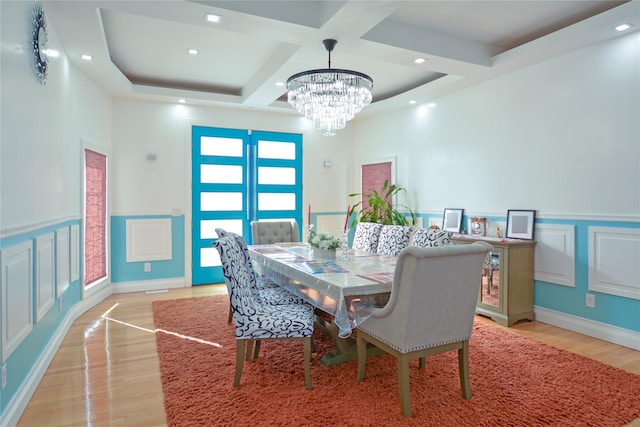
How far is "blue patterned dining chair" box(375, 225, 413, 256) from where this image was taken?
12.1 feet

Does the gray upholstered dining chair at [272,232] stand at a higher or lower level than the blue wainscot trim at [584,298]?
higher

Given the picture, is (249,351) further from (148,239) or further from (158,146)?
(158,146)

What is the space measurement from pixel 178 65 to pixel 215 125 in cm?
127

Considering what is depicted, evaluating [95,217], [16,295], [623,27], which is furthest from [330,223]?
[16,295]

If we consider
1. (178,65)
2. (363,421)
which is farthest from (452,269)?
(178,65)

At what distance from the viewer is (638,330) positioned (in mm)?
3105

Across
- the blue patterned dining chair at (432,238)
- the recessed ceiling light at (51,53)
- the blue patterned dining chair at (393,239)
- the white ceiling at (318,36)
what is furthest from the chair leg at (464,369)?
the recessed ceiling light at (51,53)

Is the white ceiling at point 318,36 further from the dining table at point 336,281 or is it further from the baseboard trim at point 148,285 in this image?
the baseboard trim at point 148,285

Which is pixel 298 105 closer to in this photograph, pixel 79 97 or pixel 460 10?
pixel 460 10

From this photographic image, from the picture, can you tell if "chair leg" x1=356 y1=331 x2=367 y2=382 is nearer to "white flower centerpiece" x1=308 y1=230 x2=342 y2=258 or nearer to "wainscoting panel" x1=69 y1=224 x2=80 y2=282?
"white flower centerpiece" x1=308 y1=230 x2=342 y2=258

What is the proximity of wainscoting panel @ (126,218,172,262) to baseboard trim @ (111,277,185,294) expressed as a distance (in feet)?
1.02

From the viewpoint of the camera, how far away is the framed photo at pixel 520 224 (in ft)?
12.7

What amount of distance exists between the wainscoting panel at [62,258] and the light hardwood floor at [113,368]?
471 millimetres

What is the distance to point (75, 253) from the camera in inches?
153
